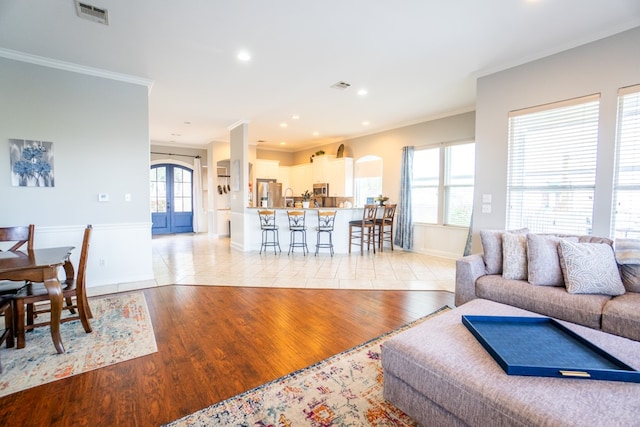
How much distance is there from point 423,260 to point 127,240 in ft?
16.6

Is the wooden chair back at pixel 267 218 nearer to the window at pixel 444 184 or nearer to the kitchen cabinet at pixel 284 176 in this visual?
the window at pixel 444 184

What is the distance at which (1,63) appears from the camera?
340 centimetres

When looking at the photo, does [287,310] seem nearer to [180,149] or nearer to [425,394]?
[425,394]

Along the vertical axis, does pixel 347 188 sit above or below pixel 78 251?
above

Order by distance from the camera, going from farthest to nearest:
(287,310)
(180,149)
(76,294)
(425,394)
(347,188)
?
(180,149)
(347,188)
(287,310)
(76,294)
(425,394)

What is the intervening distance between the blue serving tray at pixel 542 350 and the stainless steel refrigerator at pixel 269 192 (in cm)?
793

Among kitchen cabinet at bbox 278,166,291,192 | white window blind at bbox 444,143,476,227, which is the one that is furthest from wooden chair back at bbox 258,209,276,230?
white window blind at bbox 444,143,476,227

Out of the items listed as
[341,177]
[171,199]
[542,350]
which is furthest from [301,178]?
[542,350]

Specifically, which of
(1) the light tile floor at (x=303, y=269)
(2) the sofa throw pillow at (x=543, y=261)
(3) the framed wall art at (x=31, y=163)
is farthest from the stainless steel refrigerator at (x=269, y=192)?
(2) the sofa throw pillow at (x=543, y=261)

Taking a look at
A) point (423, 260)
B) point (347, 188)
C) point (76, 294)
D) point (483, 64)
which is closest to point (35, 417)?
point (76, 294)

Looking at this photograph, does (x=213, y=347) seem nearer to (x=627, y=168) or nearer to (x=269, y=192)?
(x=627, y=168)

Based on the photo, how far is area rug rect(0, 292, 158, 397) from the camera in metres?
2.09

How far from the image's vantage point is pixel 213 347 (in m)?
2.50

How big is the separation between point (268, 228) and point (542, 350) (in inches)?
216
